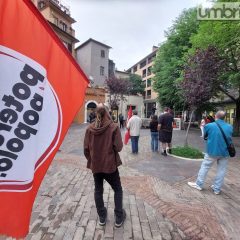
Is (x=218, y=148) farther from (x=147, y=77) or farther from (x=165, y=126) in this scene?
(x=147, y=77)

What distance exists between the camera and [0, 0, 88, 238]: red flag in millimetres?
1979

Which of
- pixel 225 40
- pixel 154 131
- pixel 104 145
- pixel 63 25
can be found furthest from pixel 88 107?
pixel 104 145

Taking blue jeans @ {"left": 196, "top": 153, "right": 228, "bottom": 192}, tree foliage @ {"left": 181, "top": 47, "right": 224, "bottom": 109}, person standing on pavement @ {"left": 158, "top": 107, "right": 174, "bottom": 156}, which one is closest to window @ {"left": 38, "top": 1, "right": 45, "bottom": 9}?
tree foliage @ {"left": 181, "top": 47, "right": 224, "bottom": 109}

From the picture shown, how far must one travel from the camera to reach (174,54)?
91.1 ft

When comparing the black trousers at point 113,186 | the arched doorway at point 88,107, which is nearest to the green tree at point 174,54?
the arched doorway at point 88,107

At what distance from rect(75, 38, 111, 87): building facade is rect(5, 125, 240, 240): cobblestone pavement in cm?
4105

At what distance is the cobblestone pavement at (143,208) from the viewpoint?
13.8 feet

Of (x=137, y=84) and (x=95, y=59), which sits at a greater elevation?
(x=95, y=59)

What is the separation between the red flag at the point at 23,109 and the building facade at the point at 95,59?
45.6m

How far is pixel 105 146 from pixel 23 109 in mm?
2272

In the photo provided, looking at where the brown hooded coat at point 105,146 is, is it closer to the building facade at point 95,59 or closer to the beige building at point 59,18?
the beige building at point 59,18

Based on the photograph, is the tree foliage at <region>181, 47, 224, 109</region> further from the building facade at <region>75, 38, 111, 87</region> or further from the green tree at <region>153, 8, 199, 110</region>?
the building facade at <region>75, 38, 111, 87</region>

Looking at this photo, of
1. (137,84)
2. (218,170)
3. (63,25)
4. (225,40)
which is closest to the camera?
(218,170)

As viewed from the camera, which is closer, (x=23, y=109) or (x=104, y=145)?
(x=23, y=109)
